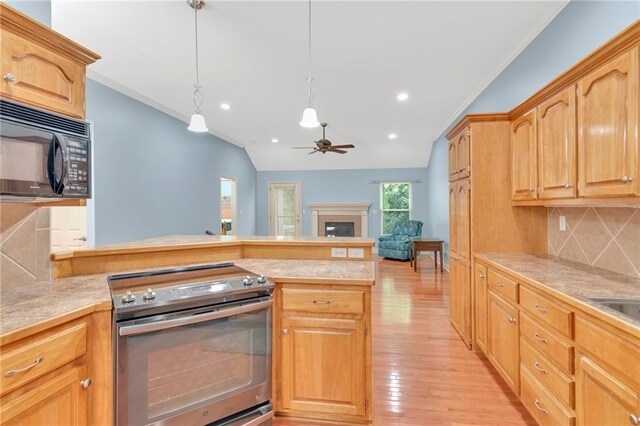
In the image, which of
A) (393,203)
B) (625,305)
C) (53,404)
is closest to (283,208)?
(393,203)

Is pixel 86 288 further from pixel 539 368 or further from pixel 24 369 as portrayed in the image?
pixel 539 368

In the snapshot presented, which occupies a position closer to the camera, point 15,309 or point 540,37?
point 15,309

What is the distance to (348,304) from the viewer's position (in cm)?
172

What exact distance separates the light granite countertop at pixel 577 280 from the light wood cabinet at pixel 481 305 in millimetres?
201

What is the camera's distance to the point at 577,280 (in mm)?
1700

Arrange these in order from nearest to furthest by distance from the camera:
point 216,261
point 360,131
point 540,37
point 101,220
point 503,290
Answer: point 503,290 < point 216,261 < point 540,37 < point 101,220 < point 360,131

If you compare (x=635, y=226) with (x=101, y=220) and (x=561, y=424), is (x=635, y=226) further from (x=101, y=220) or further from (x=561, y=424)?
(x=101, y=220)

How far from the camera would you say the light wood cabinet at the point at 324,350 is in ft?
5.64

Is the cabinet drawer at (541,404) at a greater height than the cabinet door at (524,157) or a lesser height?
lesser

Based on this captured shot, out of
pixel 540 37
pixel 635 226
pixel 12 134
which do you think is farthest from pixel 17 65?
pixel 540 37

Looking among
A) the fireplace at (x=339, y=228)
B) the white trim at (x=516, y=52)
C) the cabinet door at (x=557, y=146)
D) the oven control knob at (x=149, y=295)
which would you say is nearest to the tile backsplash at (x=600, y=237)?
the cabinet door at (x=557, y=146)

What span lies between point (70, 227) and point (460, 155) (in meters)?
4.57

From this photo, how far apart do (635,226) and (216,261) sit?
9.12 ft

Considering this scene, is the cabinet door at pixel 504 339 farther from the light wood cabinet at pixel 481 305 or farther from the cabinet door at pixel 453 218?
the cabinet door at pixel 453 218
